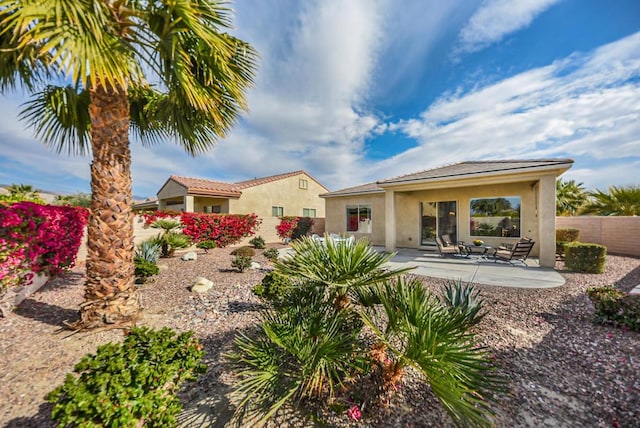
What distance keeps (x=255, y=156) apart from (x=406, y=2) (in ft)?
51.2

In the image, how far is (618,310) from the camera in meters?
4.28

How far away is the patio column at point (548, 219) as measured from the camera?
28.7ft

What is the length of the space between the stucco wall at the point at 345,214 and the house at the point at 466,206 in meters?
0.07

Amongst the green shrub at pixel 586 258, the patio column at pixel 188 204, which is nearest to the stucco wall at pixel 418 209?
the green shrub at pixel 586 258

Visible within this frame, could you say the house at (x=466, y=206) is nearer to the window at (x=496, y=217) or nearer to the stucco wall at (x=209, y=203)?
→ the window at (x=496, y=217)

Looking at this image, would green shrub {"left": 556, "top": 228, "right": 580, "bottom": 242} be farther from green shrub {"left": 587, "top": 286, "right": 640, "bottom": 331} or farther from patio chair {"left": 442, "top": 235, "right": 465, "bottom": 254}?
green shrub {"left": 587, "top": 286, "right": 640, "bottom": 331}

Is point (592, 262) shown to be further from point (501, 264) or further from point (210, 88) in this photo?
point (210, 88)

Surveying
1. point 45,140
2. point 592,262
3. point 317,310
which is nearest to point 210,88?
point 45,140

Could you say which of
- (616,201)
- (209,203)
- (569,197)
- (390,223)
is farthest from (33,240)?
(569,197)

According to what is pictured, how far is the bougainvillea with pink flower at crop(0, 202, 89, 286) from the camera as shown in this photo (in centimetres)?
425

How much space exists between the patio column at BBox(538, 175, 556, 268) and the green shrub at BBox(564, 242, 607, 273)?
444mm

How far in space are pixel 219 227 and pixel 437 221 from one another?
43.6 feet

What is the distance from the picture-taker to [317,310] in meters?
2.79

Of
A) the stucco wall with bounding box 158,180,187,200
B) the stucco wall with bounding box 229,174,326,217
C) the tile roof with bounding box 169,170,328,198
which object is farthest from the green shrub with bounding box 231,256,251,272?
the stucco wall with bounding box 158,180,187,200
